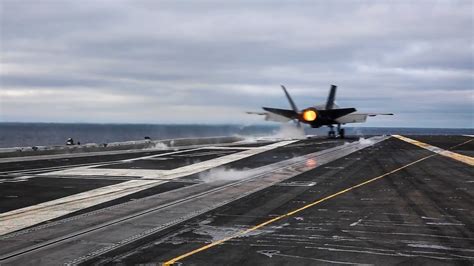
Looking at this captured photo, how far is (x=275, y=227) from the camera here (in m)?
12.7

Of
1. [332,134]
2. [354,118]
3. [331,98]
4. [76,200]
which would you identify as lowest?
[76,200]

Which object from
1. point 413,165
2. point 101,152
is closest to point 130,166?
point 101,152

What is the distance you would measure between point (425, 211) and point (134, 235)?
9.12m

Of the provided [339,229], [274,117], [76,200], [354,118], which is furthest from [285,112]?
[339,229]

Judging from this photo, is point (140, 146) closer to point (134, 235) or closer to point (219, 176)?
point (219, 176)

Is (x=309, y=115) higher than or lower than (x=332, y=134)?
higher

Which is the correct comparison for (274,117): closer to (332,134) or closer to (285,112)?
(285,112)

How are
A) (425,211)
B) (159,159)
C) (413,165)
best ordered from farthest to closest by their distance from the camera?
(159,159)
(413,165)
(425,211)

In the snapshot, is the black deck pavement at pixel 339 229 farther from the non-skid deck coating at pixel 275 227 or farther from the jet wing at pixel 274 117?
the jet wing at pixel 274 117

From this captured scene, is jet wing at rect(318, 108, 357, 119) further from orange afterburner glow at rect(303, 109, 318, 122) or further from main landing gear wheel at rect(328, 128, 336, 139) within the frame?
main landing gear wheel at rect(328, 128, 336, 139)

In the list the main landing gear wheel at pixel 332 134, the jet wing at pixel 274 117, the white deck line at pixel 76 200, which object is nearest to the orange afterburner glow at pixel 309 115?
the jet wing at pixel 274 117

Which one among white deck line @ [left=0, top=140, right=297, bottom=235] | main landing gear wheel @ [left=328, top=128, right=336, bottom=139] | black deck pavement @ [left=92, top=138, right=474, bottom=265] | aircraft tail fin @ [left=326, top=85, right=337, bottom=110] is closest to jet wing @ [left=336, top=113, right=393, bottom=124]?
aircraft tail fin @ [left=326, top=85, right=337, bottom=110]

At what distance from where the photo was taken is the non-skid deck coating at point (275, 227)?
32.9 feet

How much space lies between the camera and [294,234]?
469 inches
